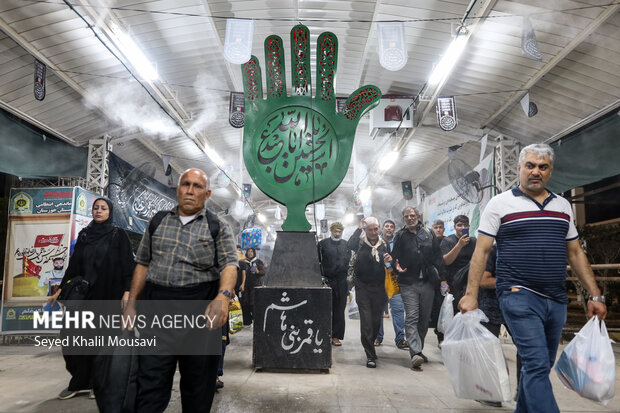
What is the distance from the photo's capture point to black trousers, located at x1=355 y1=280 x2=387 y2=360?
15.4 feet

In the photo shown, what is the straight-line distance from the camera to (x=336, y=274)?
630cm

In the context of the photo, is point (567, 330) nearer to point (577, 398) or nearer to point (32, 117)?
point (577, 398)

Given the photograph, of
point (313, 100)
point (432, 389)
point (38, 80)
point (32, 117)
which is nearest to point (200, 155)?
point (32, 117)

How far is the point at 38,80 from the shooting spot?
19.6 feet

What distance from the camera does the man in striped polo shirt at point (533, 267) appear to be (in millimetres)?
2367

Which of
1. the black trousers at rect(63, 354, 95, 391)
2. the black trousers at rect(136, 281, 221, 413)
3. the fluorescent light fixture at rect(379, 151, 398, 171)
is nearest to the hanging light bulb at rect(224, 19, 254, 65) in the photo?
the black trousers at rect(63, 354, 95, 391)

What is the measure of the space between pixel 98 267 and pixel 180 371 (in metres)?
1.66

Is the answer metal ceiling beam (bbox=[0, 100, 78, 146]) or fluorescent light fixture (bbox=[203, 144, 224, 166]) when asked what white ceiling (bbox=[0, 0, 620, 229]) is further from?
fluorescent light fixture (bbox=[203, 144, 224, 166])

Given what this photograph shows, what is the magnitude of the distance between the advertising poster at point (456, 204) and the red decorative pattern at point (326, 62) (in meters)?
5.23

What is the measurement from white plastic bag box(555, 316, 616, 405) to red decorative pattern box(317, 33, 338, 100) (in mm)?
3430

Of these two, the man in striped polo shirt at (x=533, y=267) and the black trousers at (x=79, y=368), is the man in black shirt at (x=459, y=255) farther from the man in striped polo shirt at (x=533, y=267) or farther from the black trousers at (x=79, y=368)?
the black trousers at (x=79, y=368)

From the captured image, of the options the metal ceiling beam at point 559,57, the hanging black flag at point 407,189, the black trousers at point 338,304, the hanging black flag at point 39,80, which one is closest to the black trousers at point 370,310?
the black trousers at point 338,304

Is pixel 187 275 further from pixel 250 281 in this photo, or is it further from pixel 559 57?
pixel 559 57

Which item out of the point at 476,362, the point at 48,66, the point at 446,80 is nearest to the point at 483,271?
the point at 476,362
